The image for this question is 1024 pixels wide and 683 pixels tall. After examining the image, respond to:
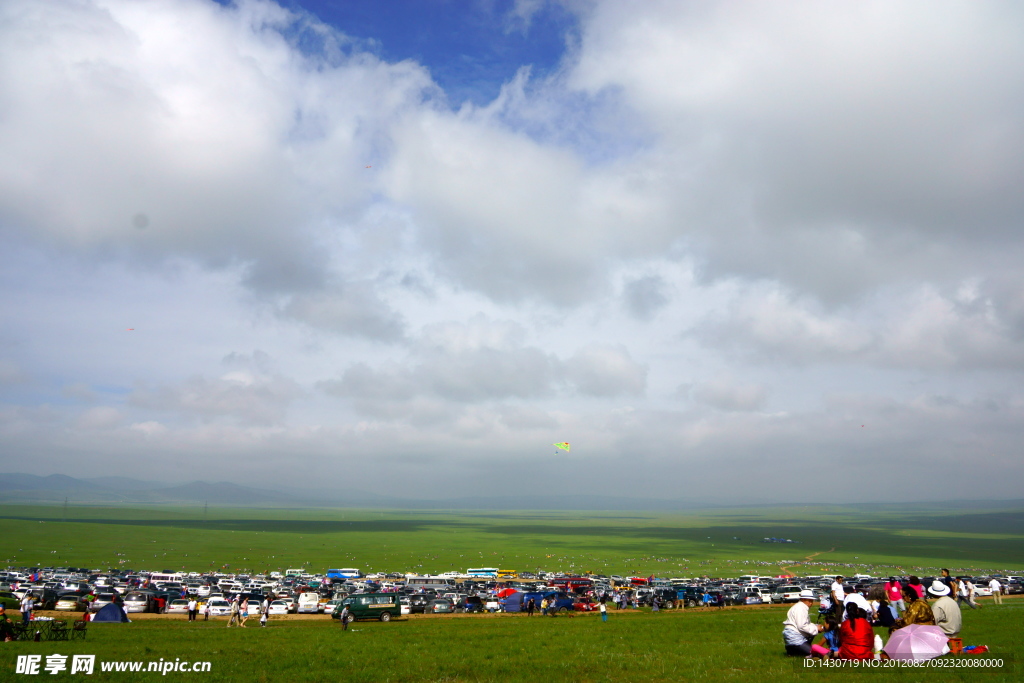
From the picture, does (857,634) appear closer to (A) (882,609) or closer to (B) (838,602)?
(B) (838,602)

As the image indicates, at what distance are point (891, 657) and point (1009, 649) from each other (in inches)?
205

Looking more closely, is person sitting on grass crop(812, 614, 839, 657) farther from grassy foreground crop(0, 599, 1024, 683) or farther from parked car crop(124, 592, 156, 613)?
parked car crop(124, 592, 156, 613)

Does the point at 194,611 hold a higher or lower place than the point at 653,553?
higher

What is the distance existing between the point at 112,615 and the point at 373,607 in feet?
44.4

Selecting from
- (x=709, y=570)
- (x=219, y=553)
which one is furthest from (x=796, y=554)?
(x=219, y=553)

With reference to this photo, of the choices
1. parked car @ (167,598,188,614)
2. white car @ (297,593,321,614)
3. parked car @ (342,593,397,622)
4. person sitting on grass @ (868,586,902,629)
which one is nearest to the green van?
parked car @ (342,593,397,622)

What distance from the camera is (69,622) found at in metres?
30.7

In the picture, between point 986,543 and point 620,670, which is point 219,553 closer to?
point 620,670

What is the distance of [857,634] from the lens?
1384cm

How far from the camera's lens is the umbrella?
534 inches

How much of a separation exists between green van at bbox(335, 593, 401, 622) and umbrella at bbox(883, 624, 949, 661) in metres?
26.4

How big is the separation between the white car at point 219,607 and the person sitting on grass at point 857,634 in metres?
39.2

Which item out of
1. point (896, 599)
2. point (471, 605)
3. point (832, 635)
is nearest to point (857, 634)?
point (832, 635)

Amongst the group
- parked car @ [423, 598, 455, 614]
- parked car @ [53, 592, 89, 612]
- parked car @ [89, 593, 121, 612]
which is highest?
parked car @ [89, 593, 121, 612]
